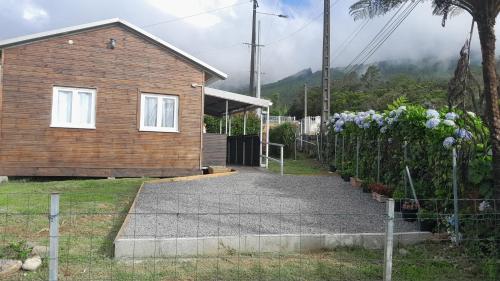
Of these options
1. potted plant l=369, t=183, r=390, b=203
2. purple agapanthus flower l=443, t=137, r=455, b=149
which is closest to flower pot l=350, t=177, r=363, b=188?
potted plant l=369, t=183, r=390, b=203

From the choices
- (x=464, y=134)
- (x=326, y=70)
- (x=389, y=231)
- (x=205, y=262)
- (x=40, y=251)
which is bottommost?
(x=205, y=262)

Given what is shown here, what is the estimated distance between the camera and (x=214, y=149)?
Answer: 15969mm

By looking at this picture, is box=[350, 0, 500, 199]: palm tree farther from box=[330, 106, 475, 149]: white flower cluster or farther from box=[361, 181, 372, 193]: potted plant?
box=[361, 181, 372, 193]: potted plant

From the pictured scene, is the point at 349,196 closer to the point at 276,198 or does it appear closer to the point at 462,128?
the point at 276,198

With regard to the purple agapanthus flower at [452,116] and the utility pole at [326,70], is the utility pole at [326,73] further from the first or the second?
the purple agapanthus flower at [452,116]

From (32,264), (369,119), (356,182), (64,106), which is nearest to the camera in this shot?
(32,264)

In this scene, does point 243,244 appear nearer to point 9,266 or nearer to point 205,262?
point 205,262

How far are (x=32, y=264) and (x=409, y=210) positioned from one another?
640cm

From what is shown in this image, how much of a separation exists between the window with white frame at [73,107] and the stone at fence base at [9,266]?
8639 mm

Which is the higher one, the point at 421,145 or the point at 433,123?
the point at 433,123

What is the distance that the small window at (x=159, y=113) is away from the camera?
1451 centimetres

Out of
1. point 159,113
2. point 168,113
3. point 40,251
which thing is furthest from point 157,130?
point 40,251

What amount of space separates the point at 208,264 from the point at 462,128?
5.00 metres

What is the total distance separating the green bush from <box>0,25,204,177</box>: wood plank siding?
11899 mm
